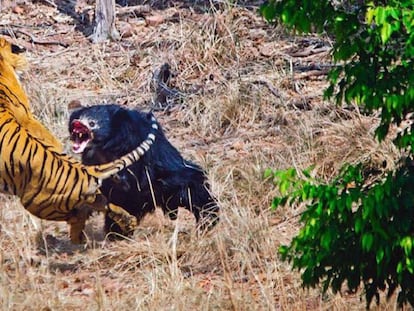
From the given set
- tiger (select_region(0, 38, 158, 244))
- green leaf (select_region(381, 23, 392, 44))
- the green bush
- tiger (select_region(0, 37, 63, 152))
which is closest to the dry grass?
tiger (select_region(0, 38, 158, 244))

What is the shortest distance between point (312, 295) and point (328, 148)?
8.51 feet

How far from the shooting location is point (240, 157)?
8.91 m

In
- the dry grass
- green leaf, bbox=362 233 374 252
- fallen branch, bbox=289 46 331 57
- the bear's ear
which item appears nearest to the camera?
green leaf, bbox=362 233 374 252

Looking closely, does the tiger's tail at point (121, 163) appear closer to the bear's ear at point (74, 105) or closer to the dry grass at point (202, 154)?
the dry grass at point (202, 154)

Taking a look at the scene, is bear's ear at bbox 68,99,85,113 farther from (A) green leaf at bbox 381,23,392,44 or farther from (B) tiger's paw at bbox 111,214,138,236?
(A) green leaf at bbox 381,23,392,44

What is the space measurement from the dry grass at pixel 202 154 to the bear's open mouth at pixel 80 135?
0.63 m

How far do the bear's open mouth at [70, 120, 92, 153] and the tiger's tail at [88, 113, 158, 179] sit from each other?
0.17 meters

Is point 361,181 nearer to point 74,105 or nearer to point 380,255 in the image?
point 380,255

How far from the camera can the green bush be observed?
4.11m

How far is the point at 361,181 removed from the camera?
180 inches

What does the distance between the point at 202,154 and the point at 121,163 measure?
6.31 ft

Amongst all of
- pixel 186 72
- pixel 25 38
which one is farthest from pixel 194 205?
pixel 25 38

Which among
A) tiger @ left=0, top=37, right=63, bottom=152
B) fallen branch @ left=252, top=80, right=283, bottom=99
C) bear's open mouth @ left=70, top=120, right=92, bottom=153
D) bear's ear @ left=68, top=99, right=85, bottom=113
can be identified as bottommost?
bear's ear @ left=68, top=99, right=85, bottom=113

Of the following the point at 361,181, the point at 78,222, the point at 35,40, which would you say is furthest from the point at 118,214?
the point at 35,40
